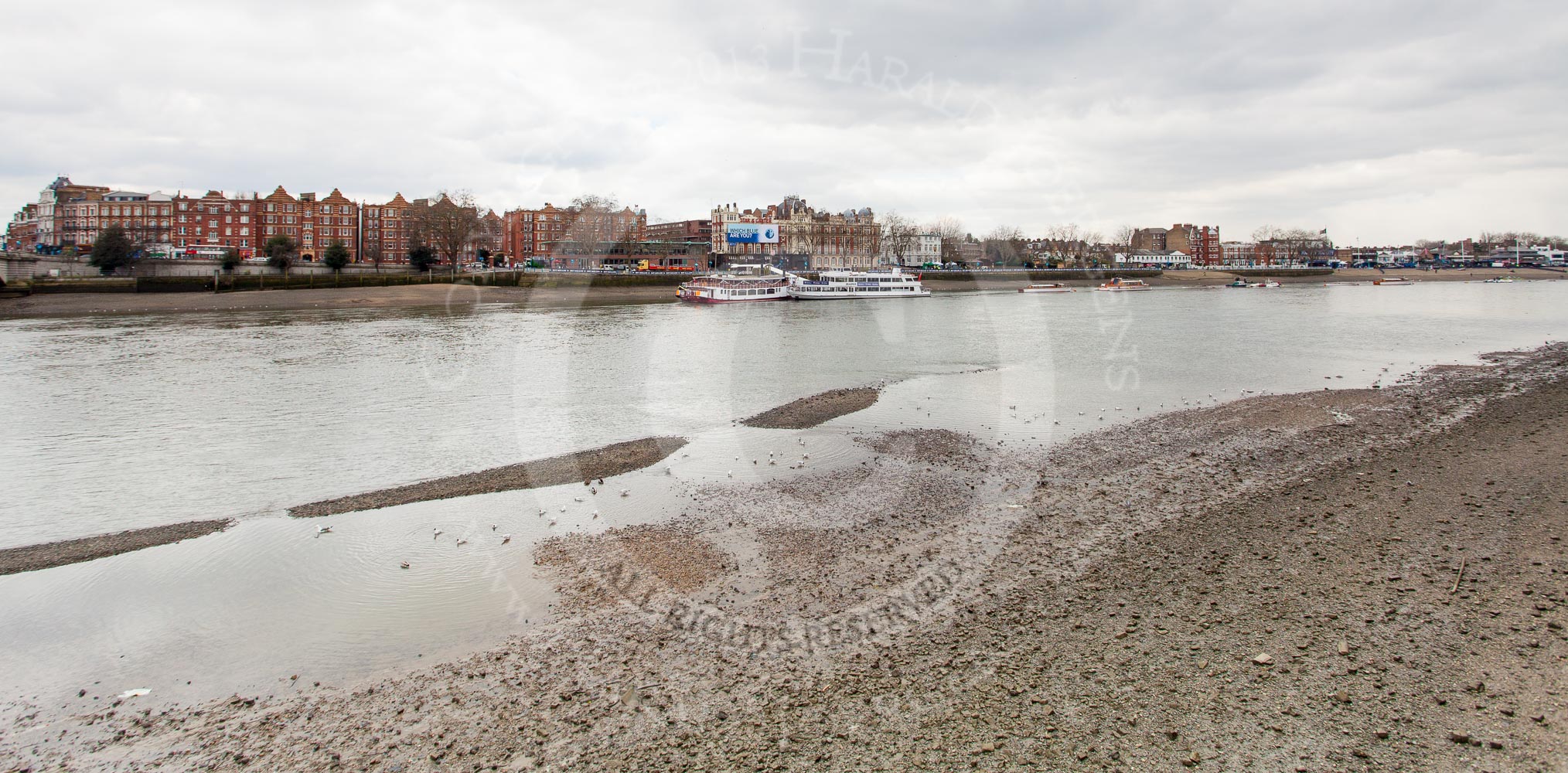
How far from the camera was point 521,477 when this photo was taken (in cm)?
1308

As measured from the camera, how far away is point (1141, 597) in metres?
7.65

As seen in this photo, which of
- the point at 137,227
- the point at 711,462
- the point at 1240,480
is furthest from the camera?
the point at 137,227


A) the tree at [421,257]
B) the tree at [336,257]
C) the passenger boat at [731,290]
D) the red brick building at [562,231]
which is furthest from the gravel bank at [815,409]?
the red brick building at [562,231]

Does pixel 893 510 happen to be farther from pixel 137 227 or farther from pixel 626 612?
pixel 137 227

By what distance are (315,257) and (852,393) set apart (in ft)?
343

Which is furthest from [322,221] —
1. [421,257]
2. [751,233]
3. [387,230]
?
[751,233]

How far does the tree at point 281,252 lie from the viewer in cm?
7919

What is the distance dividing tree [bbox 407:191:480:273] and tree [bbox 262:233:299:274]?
35.7 ft

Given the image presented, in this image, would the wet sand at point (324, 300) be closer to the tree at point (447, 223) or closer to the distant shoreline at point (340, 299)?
the distant shoreline at point (340, 299)

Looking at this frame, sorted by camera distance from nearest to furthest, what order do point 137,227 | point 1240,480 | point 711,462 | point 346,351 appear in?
point 1240,480, point 711,462, point 346,351, point 137,227

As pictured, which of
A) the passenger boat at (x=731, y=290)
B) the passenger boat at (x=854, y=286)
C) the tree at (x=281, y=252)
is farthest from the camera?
the tree at (x=281, y=252)

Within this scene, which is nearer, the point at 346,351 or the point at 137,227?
the point at 346,351

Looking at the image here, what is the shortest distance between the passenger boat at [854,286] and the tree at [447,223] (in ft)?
113

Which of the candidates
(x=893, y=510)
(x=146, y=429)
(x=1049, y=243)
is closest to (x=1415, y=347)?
(x=893, y=510)
